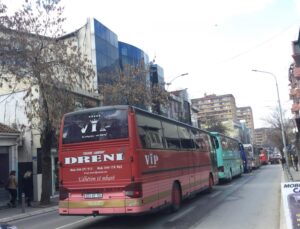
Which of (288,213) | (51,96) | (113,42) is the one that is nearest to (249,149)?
(113,42)

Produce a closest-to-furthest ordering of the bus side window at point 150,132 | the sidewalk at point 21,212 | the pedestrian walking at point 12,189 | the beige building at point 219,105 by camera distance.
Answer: the bus side window at point 150,132
the sidewalk at point 21,212
the pedestrian walking at point 12,189
the beige building at point 219,105

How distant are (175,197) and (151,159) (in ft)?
8.79

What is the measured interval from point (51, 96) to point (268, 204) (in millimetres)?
11027

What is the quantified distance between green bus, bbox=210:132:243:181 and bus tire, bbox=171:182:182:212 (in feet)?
34.2

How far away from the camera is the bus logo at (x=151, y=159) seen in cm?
1198

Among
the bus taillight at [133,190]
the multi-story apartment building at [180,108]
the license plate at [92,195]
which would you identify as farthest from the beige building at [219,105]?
the bus taillight at [133,190]

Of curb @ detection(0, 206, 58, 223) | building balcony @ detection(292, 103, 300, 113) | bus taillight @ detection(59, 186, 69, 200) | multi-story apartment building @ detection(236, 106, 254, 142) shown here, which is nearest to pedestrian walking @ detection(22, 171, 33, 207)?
curb @ detection(0, 206, 58, 223)

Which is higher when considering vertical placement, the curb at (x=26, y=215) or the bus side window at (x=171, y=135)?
the bus side window at (x=171, y=135)

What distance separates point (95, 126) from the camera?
12102 mm

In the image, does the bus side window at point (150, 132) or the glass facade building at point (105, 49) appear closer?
the bus side window at point (150, 132)

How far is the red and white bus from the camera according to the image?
37.0 ft

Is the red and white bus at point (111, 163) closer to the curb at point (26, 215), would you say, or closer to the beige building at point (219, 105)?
the curb at point (26, 215)

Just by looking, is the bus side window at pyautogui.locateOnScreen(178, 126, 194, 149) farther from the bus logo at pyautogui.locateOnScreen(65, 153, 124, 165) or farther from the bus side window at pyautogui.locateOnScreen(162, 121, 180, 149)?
the bus logo at pyautogui.locateOnScreen(65, 153, 124, 165)

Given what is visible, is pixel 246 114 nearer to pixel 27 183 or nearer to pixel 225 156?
pixel 225 156
